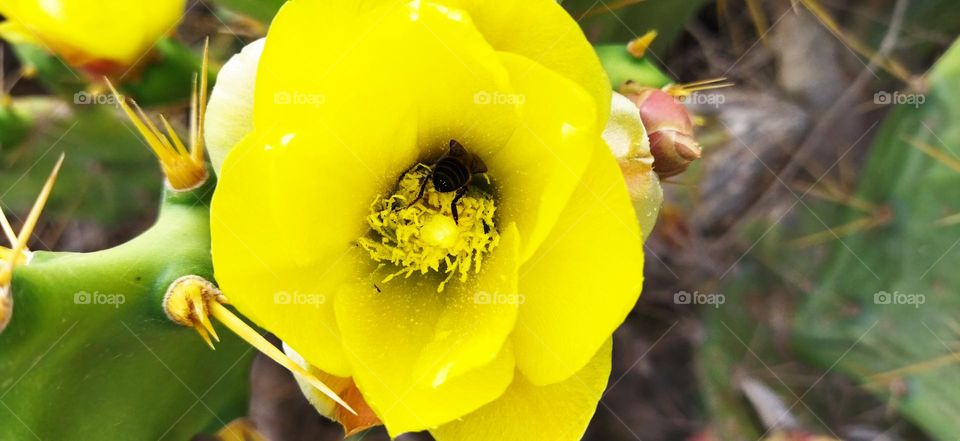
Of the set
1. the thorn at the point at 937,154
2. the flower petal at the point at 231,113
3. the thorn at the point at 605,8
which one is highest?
the flower petal at the point at 231,113

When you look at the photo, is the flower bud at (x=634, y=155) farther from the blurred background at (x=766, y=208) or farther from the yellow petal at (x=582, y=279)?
the blurred background at (x=766, y=208)

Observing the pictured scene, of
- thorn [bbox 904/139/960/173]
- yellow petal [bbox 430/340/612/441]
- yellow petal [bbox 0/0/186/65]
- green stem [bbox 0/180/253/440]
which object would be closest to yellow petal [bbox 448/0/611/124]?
yellow petal [bbox 430/340/612/441]

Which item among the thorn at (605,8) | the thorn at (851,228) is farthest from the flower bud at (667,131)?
the thorn at (851,228)

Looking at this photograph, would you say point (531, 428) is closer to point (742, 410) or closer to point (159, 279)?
point (159, 279)

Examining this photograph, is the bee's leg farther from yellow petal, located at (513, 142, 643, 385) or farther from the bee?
yellow petal, located at (513, 142, 643, 385)

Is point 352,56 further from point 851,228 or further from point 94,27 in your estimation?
point 851,228

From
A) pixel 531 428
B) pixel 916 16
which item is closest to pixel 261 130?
pixel 531 428
